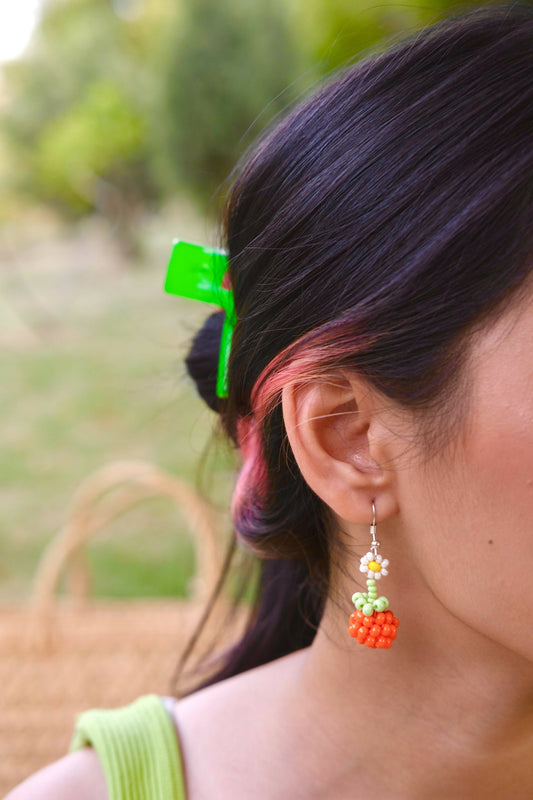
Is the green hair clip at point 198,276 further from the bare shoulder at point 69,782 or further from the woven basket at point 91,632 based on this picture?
the woven basket at point 91,632

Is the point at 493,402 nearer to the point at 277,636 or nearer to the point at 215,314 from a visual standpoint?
the point at 215,314

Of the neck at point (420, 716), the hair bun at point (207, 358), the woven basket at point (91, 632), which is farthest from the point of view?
the woven basket at point (91, 632)

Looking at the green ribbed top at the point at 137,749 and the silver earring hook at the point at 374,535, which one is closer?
the silver earring hook at the point at 374,535

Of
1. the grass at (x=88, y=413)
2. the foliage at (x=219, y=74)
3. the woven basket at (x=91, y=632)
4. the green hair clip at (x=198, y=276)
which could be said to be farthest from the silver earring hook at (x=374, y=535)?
the foliage at (x=219, y=74)

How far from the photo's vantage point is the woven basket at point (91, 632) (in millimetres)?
1347

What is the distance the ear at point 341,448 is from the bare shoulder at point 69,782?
0.40m

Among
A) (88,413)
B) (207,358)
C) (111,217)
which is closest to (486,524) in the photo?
(207,358)

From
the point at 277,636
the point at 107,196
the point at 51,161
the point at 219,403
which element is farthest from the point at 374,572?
the point at 107,196

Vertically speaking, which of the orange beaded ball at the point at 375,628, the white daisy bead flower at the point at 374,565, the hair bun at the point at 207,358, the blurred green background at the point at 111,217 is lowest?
the orange beaded ball at the point at 375,628

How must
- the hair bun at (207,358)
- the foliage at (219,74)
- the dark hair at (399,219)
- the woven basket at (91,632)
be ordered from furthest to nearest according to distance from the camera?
1. the foliage at (219,74)
2. the woven basket at (91,632)
3. the hair bun at (207,358)
4. the dark hair at (399,219)

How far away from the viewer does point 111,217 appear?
372cm

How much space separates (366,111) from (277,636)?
0.63m

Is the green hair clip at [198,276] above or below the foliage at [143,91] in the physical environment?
below

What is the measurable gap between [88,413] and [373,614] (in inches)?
103
